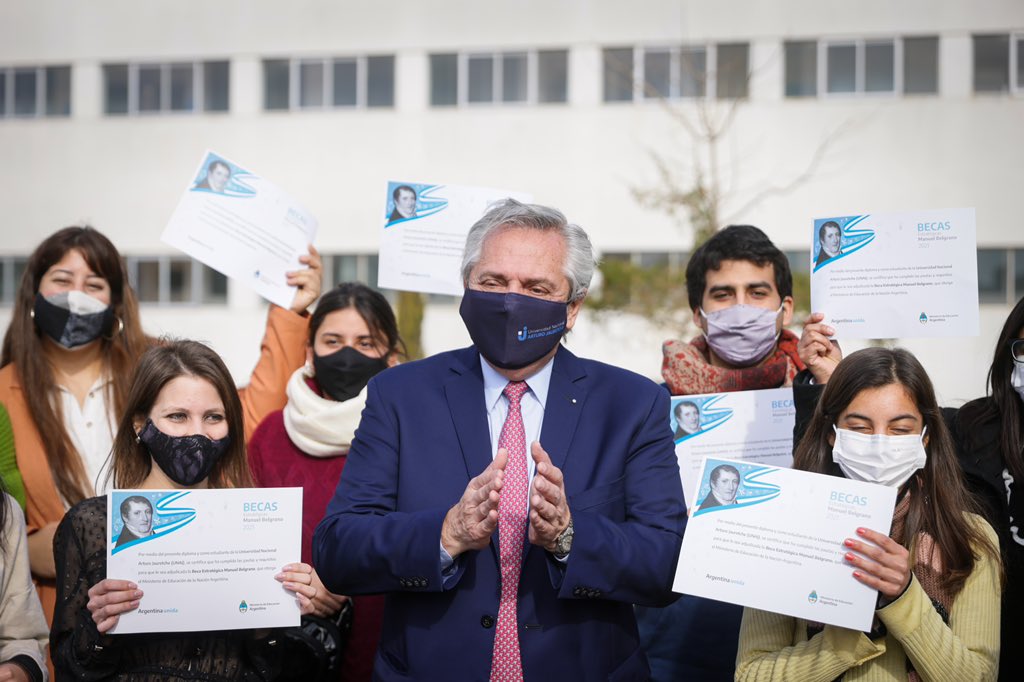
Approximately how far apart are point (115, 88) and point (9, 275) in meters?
4.59

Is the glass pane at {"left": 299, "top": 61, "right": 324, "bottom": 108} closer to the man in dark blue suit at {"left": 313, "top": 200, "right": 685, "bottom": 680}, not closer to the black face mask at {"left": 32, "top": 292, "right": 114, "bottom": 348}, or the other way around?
the black face mask at {"left": 32, "top": 292, "right": 114, "bottom": 348}

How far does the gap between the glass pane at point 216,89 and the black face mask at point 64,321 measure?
17.5 metres

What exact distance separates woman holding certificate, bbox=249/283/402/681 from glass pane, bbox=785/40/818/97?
16.6 m

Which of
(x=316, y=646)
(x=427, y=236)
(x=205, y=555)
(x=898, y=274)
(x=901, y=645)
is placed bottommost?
(x=316, y=646)

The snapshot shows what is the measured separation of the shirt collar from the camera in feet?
9.59

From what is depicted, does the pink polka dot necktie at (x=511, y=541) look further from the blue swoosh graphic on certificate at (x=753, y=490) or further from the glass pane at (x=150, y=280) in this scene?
the glass pane at (x=150, y=280)

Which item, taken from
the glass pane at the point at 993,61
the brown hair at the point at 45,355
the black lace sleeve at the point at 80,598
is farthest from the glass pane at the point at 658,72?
the black lace sleeve at the point at 80,598

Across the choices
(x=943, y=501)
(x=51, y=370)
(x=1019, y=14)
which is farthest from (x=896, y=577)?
(x=1019, y=14)

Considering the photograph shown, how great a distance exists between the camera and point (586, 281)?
296 centimetres

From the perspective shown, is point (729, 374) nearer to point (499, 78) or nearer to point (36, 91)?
point (499, 78)

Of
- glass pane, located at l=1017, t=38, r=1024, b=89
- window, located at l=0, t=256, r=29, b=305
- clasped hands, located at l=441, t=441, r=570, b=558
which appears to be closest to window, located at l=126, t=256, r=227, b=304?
window, located at l=0, t=256, r=29, b=305

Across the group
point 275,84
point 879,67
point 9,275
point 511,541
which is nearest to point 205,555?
point 511,541

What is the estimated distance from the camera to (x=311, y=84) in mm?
20312

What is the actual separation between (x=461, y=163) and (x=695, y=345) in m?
16.0
